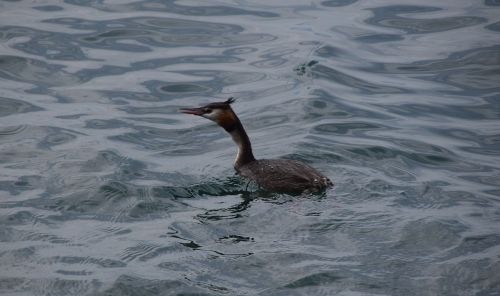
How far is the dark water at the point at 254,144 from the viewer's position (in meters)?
8.09

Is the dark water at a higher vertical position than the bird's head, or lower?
lower

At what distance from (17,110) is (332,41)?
5829 mm

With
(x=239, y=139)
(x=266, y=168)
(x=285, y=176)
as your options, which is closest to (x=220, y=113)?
(x=239, y=139)

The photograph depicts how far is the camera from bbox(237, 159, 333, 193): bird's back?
985 cm

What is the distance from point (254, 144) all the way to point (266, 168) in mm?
1736

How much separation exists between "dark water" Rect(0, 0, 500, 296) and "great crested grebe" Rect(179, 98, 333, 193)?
0.17 meters

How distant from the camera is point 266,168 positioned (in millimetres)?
10406

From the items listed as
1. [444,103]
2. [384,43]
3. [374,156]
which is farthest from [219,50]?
[374,156]

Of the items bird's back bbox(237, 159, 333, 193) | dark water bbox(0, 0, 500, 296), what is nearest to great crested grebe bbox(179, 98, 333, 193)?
bird's back bbox(237, 159, 333, 193)

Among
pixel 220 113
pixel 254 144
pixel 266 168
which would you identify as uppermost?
pixel 220 113

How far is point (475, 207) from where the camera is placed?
9.58m

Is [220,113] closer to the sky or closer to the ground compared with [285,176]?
closer to the sky

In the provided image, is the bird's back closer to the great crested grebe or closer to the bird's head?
the great crested grebe

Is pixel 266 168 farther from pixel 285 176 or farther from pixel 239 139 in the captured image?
pixel 239 139
